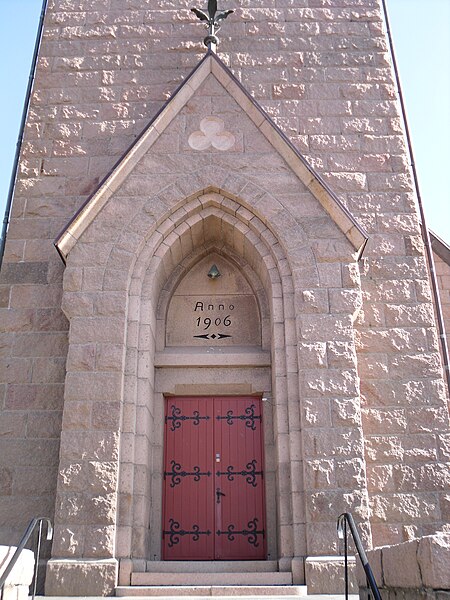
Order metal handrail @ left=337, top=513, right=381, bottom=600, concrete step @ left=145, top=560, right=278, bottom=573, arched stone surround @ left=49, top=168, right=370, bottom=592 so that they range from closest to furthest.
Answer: metal handrail @ left=337, top=513, right=381, bottom=600
arched stone surround @ left=49, top=168, right=370, bottom=592
concrete step @ left=145, top=560, right=278, bottom=573

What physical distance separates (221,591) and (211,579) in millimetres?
286

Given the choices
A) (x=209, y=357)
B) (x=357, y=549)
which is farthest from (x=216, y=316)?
(x=357, y=549)

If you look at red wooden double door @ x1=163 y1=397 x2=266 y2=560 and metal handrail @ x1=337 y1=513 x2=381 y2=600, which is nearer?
metal handrail @ x1=337 y1=513 x2=381 y2=600

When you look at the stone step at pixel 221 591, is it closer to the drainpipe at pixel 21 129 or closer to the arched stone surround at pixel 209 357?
the arched stone surround at pixel 209 357

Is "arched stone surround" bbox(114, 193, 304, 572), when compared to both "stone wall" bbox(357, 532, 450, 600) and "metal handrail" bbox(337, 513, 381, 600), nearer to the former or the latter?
"metal handrail" bbox(337, 513, 381, 600)

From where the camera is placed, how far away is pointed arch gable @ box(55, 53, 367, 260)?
25.4 feet

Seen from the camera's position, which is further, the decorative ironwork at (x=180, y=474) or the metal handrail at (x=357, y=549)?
the decorative ironwork at (x=180, y=474)

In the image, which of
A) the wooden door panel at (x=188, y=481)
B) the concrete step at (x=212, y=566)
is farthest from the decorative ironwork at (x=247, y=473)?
the concrete step at (x=212, y=566)

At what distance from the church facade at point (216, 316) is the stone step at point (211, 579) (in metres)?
0.16

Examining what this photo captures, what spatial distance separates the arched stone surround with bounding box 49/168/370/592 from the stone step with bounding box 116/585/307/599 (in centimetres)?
27

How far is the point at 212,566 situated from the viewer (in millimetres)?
6980

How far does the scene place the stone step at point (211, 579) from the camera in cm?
652

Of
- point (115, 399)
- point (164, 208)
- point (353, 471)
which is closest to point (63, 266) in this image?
point (164, 208)

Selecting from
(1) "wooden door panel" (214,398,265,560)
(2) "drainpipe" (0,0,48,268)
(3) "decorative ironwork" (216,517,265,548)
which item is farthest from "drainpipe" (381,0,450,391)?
(2) "drainpipe" (0,0,48,268)
